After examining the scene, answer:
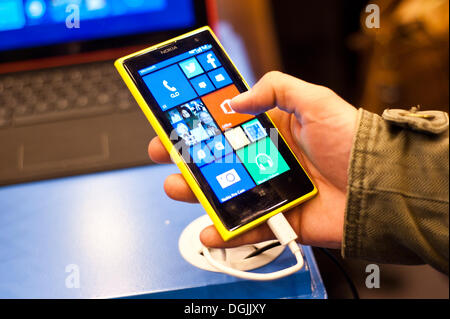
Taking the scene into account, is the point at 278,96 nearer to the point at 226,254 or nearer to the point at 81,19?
the point at 226,254

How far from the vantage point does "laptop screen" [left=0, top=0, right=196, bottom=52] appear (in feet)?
2.55

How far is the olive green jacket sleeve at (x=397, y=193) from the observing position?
426mm

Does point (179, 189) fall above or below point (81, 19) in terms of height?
below

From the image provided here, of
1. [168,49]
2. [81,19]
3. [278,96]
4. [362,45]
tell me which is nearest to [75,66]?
[81,19]

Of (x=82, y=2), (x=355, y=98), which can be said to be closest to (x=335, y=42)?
(x=355, y=98)

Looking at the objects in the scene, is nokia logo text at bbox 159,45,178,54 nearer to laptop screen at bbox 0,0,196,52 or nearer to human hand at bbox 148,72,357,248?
human hand at bbox 148,72,357,248

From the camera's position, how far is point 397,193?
1.44 ft

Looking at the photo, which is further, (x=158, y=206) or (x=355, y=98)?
(x=355, y=98)

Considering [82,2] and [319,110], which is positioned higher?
[82,2]

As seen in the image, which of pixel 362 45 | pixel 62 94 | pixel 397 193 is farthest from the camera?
pixel 362 45

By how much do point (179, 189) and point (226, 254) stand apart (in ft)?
0.30

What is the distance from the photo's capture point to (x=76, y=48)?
0.81 meters
